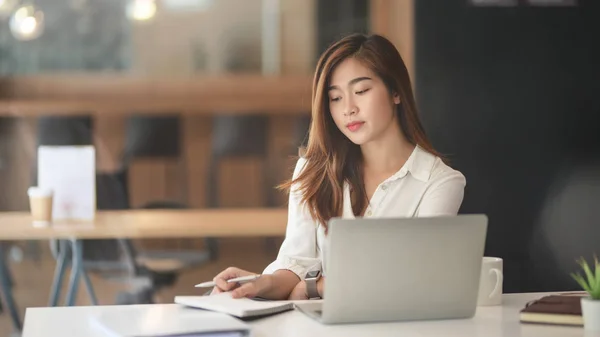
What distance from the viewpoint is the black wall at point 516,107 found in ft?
14.1

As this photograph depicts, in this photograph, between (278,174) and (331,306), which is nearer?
(331,306)

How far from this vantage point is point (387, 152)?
A: 7.82 feet

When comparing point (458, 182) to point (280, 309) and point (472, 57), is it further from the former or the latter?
point (472, 57)

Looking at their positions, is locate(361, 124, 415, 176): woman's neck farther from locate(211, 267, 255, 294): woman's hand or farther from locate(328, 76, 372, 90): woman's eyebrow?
locate(211, 267, 255, 294): woman's hand

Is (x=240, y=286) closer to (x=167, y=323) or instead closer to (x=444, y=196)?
(x=167, y=323)

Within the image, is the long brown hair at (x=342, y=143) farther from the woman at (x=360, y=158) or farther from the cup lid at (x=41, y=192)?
the cup lid at (x=41, y=192)

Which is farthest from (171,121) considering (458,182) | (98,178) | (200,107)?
(458,182)

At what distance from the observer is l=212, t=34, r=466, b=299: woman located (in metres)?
2.29

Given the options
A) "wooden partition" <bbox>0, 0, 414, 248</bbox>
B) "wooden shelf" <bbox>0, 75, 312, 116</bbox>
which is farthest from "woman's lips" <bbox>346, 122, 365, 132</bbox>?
"wooden shelf" <bbox>0, 75, 312, 116</bbox>

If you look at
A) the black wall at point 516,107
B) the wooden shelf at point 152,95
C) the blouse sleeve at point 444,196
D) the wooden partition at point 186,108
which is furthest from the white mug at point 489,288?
the wooden shelf at point 152,95

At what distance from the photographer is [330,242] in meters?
1.57

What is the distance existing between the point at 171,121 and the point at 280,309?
3.92 m

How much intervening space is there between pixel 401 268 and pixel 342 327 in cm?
14

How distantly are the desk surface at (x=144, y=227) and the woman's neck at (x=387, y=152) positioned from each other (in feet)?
5.36
